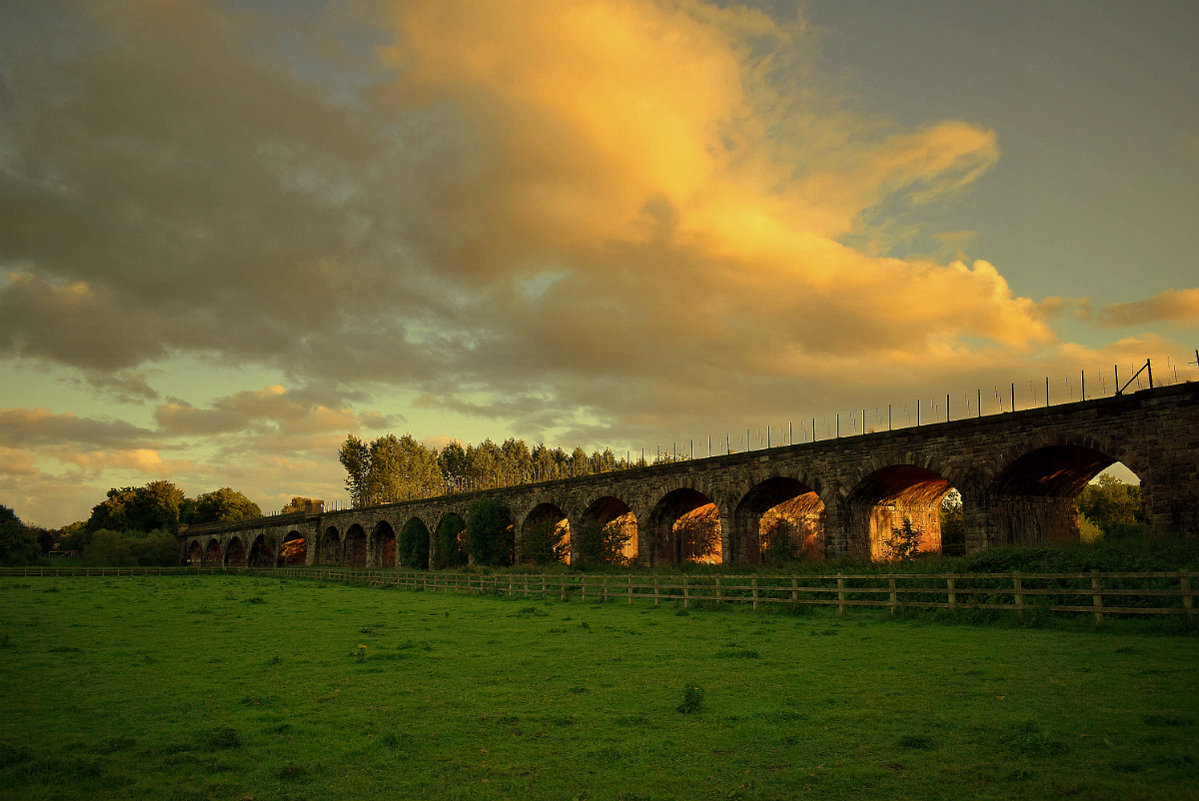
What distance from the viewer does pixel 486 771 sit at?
724 cm

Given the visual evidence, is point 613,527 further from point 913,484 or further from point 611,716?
point 611,716

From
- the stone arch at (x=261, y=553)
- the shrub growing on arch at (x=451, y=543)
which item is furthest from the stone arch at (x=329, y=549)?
the shrub growing on arch at (x=451, y=543)

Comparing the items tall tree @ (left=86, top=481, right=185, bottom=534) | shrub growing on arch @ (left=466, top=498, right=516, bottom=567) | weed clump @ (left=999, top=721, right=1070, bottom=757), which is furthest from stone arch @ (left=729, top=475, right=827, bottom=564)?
tall tree @ (left=86, top=481, right=185, bottom=534)

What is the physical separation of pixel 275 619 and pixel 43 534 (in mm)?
134180

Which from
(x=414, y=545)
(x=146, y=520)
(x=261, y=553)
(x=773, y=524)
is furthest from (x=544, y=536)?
(x=146, y=520)

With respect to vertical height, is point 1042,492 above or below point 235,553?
above

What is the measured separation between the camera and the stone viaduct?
20781mm

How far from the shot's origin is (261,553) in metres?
89.2

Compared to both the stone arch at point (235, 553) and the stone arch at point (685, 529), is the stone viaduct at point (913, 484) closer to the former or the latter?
the stone arch at point (685, 529)

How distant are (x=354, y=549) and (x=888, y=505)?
5498cm

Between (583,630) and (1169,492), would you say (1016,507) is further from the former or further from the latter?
(583,630)

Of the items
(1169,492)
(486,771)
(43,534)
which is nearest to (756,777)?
(486,771)

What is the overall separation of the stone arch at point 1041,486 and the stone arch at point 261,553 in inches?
3036

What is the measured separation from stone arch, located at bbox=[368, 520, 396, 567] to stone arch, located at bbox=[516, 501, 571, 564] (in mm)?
24120
